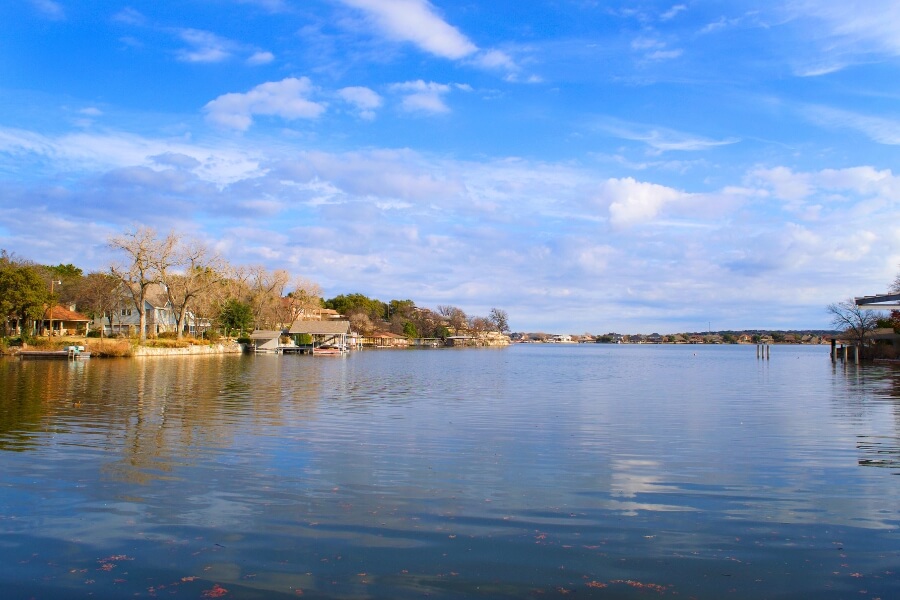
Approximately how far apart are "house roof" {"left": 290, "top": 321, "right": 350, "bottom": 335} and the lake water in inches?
3401

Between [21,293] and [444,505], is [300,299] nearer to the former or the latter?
[21,293]

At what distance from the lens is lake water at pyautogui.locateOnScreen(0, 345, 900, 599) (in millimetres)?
7113

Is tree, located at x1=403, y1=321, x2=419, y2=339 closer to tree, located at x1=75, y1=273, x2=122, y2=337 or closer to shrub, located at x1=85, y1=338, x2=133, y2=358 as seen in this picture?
tree, located at x1=75, y1=273, x2=122, y2=337

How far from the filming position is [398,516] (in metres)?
9.52

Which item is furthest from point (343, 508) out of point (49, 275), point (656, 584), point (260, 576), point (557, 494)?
point (49, 275)

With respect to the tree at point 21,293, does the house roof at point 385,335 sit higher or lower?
lower

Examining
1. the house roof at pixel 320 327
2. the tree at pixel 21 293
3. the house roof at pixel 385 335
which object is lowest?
the house roof at pixel 385 335

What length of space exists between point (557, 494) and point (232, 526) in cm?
504

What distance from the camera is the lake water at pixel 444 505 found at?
23.3 ft

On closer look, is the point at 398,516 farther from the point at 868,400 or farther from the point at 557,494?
the point at 868,400

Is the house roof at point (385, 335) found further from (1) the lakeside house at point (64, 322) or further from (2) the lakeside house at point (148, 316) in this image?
(1) the lakeside house at point (64, 322)

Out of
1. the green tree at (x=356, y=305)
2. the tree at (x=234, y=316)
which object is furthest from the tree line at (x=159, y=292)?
the green tree at (x=356, y=305)

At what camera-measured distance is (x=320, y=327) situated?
10881 centimetres

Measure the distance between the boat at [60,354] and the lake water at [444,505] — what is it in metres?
43.5
